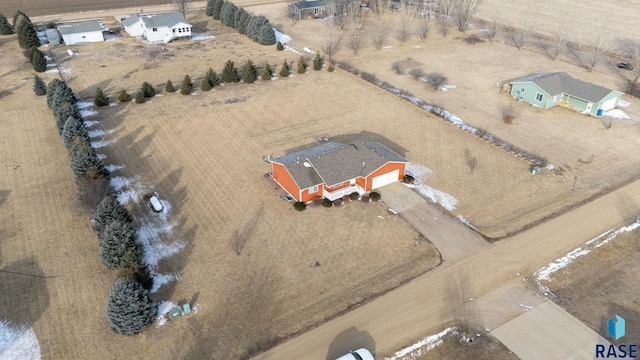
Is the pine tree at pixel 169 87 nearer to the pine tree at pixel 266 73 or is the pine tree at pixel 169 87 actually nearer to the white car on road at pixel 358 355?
the pine tree at pixel 266 73

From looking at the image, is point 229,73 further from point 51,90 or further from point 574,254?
point 574,254

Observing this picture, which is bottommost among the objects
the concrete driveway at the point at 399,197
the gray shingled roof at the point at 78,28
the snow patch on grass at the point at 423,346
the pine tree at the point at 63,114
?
the snow patch on grass at the point at 423,346

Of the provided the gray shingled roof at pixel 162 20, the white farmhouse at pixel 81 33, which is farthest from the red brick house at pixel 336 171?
the white farmhouse at pixel 81 33

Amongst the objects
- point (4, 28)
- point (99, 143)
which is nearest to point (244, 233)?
point (99, 143)

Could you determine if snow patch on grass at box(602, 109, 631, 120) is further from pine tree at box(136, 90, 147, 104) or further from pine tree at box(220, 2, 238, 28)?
pine tree at box(220, 2, 238, 28)

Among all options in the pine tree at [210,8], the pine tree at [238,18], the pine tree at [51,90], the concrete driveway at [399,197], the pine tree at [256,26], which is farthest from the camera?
the pine tree at [210,8]

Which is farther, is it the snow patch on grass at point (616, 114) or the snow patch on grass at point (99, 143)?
the snow patch on grass at point (616, 114)

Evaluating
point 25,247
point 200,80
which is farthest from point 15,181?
point 200,80
